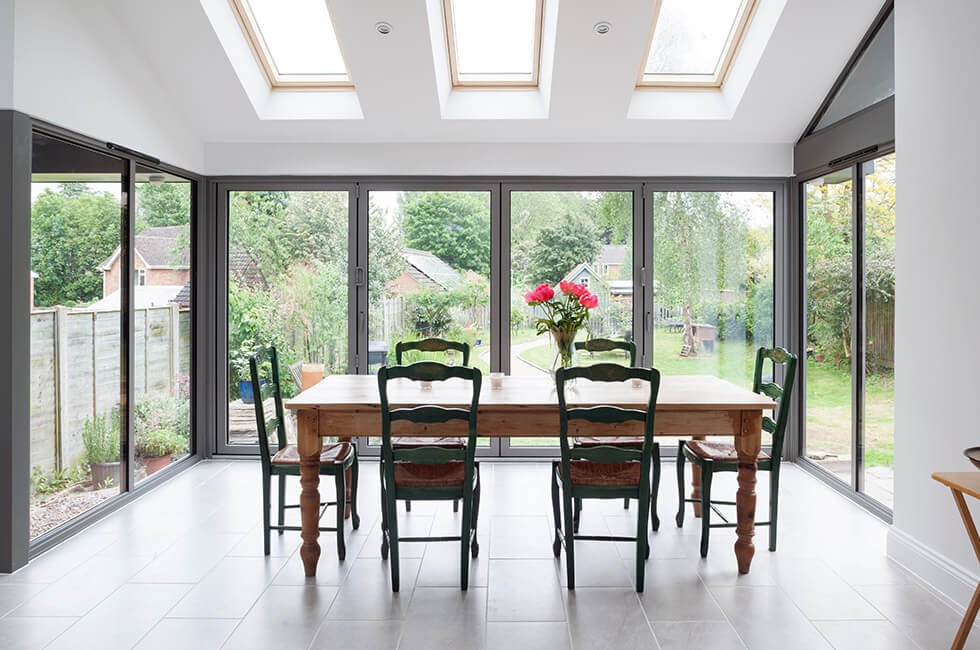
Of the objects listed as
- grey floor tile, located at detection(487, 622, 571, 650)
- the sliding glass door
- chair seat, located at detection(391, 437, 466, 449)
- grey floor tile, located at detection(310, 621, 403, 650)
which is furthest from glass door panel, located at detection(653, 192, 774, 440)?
grey floor tile, located at detection(310, 621, 403, 650)

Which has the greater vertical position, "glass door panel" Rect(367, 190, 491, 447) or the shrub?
"glass door panel" Rect(367, 190, 491, 447)

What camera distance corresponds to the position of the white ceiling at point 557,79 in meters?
3.78

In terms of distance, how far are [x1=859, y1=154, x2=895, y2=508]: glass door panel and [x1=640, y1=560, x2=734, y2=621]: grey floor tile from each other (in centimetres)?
162

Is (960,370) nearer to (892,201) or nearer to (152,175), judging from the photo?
(892,201)

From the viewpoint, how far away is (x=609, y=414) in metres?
2.74

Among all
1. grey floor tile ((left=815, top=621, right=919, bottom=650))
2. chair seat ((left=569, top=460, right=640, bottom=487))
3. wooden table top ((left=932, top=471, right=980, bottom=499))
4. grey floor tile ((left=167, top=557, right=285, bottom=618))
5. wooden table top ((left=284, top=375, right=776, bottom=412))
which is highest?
wooden table top ((left=284, top=375, right=776, bottom=412))

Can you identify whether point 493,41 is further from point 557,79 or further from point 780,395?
point 780,395

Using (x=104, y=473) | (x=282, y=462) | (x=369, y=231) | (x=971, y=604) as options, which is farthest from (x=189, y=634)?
(x=369, y=231)

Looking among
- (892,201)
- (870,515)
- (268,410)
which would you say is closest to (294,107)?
(268,410)

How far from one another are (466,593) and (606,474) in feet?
2.73

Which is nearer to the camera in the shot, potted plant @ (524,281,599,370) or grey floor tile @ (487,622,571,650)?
grey floor tile @ (487,622,571,650)

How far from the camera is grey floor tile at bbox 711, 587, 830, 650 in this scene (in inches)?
94.4

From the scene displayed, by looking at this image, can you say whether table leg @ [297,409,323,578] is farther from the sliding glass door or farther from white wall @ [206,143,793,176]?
the sliding glass door

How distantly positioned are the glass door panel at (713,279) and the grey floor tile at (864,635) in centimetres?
265
